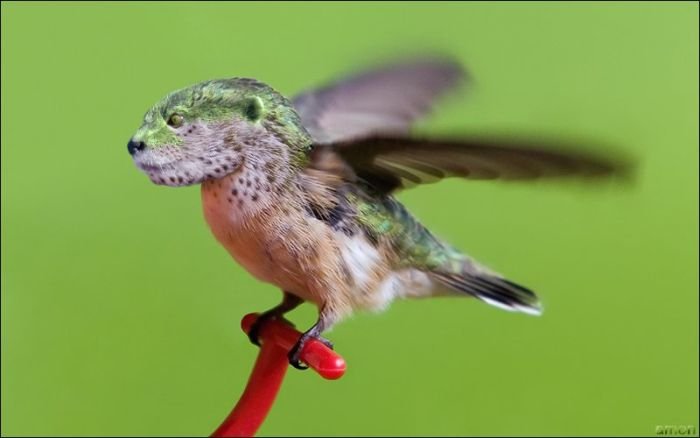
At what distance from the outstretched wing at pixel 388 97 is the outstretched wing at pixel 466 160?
0.80 ft

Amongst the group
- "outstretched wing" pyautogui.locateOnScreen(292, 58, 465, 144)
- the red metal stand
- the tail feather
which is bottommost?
the red metal stand

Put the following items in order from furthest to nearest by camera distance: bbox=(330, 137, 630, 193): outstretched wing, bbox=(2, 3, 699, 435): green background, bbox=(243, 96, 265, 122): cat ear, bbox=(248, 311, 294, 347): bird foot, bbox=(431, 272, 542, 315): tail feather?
bbox=(2, 3, 699, 435): green background < bbox=(431, 272, 542, 315): tail feather < bbox=(248, 311, 294, 347): bird foot < bbox=(243, 96, 265, 122): cat ear < bbox=(330, 137, 630, 193): outstretched wing

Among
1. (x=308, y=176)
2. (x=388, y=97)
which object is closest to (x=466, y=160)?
(x=308, y=176)

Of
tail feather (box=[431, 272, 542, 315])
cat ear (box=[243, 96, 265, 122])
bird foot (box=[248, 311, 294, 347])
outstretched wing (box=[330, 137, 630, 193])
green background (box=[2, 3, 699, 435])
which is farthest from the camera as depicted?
green background (box=[2, 3, 699, 435])

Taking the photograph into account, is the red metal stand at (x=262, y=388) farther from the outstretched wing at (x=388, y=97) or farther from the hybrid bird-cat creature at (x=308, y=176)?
the outstretched wing at (x=388, y=97)

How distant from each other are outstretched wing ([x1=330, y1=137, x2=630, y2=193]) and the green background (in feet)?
1.61

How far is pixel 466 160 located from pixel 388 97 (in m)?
0.36

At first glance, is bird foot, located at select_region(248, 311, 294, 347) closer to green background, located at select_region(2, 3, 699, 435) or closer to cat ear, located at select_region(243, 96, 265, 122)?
cat ear, located at select_region(243, 96, 265, 122)

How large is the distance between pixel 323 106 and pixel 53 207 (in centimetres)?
43

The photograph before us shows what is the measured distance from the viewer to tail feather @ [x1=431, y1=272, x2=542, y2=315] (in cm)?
79

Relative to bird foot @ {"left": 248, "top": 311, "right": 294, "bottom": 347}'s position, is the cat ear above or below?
above

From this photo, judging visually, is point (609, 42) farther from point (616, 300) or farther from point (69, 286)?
point (69, 286)

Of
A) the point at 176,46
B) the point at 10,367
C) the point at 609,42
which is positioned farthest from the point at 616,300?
the point at 10,367

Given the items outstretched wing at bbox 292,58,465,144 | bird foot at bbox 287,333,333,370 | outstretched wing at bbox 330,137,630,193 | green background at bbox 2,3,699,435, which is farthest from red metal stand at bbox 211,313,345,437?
green background at bbox 2,3,699,435
